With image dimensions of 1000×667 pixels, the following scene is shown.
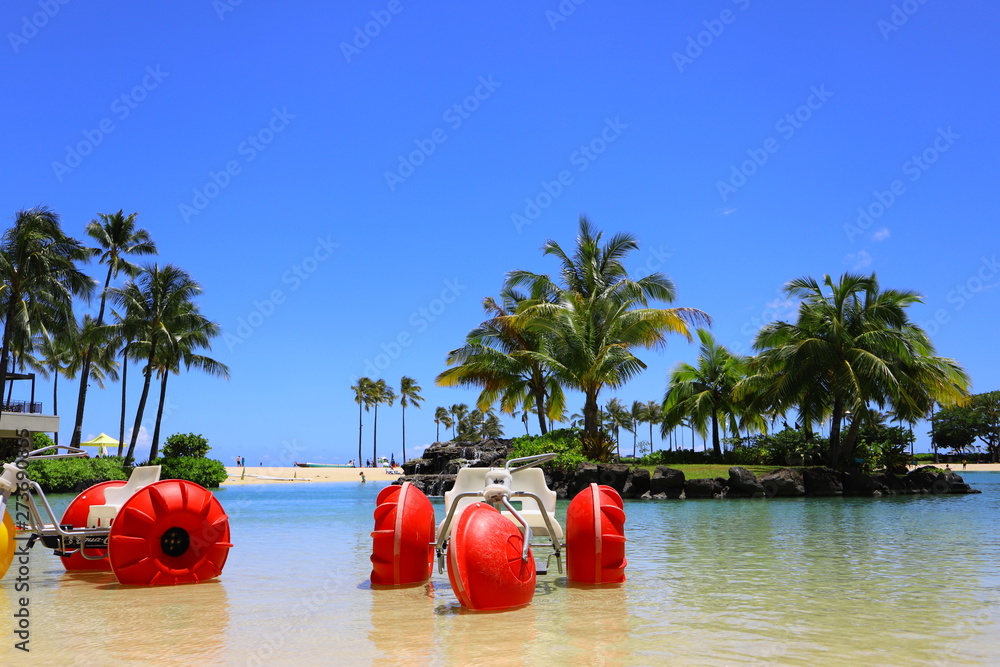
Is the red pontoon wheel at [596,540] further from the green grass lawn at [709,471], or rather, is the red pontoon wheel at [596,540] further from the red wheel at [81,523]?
the green grass lawn at [709,471]

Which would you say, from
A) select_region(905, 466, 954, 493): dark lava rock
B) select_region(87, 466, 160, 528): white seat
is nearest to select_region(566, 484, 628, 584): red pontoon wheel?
select_region(87, 466, 160, 528): white seat

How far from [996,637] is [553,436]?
2477 cm

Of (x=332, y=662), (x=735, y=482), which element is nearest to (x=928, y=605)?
(x=332, y=662)

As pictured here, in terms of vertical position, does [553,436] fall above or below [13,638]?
above

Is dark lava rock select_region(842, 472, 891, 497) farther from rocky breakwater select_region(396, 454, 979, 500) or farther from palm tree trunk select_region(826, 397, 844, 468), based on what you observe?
palm tree trunk select_region(826, 397, 844, 468)

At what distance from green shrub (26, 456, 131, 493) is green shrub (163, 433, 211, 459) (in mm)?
5020

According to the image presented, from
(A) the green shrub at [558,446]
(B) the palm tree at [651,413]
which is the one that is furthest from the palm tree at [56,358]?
(B) the palm tree at [651,413]

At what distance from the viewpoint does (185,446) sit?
40656mm

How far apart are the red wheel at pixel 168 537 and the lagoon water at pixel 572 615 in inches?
7.9

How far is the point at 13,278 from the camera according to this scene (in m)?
34.7

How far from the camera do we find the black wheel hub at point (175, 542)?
305 inches

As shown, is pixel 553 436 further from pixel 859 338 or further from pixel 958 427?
pixel 958 427

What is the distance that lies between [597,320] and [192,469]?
22127mm

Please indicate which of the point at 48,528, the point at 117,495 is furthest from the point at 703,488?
the point at 48,528
